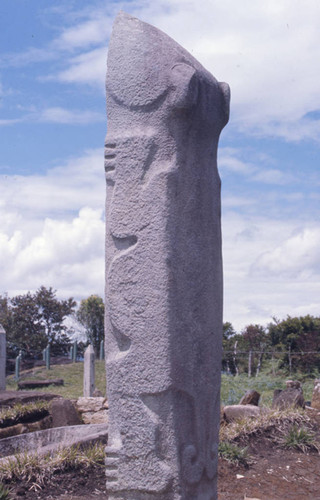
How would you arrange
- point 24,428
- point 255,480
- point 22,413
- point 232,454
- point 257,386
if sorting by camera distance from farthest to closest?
point 257,386
point 22,413
point 24,428
point 232,454
point 255,480

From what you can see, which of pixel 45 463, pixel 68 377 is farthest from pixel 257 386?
pixel 45 463

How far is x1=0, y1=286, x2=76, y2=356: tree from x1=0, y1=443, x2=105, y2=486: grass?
2242 centimetres

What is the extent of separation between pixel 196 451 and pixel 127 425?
519 mm

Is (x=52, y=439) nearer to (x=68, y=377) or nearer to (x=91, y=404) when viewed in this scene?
(x=91, y=404)

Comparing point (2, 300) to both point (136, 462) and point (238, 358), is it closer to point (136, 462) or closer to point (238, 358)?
point (238, 358)

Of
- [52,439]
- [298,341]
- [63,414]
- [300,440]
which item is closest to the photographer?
[52,439]

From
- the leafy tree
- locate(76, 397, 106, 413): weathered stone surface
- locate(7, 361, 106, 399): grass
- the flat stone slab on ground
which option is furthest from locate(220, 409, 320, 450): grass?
the leafy tree

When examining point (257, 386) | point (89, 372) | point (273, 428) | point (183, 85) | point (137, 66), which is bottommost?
point (273, 428)

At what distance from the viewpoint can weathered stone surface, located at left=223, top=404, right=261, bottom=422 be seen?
9.58m

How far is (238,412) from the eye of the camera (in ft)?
32.0

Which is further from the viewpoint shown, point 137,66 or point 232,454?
point 232,454

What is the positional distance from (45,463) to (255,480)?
8.39 ft

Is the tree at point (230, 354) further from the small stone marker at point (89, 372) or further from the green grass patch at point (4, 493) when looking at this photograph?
the green grass patch at point (4, 493)

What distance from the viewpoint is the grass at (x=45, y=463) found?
615 cm
